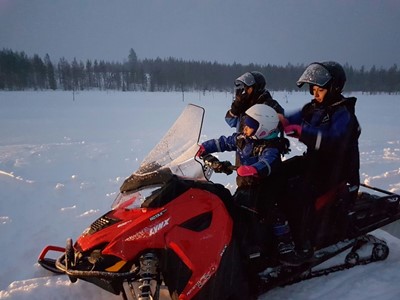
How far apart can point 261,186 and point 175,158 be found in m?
0.75

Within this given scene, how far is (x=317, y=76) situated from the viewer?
313cm

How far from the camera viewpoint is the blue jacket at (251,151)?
276cm

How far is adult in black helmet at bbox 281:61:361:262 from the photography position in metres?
2.92

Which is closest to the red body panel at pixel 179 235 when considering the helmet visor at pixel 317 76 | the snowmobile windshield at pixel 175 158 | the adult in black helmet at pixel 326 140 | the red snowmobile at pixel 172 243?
the red snowmobile at pixel 172 243

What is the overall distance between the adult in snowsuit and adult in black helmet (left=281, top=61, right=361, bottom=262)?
7.5 inches

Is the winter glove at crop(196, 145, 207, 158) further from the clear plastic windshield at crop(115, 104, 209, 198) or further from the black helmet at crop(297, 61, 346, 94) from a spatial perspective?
the black helmet at crop(297, 61, 346, 94)

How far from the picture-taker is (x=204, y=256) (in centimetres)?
241

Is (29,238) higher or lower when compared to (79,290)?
lower

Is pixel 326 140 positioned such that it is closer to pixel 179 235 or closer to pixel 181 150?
pixel 181 150

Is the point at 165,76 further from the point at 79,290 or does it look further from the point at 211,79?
the point at 79,290

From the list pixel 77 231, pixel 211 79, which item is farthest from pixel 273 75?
pixel 77 231

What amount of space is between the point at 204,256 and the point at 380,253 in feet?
6.74

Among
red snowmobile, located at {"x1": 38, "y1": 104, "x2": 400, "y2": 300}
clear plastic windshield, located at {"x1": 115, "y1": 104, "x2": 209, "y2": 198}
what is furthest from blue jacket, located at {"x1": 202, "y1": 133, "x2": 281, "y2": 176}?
clear plastic windshield, located at {"x1": 115, "y1": 104, "x2": 209, "y2": 198}

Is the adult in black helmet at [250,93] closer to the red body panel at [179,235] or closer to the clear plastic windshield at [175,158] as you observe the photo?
the clear plastic windshield at [175,158]
